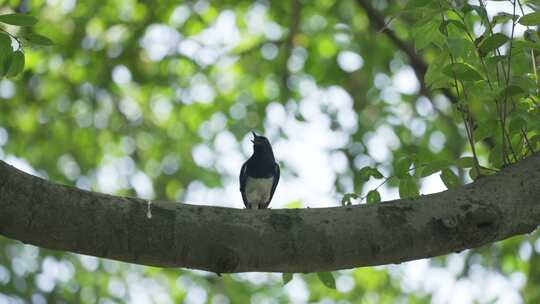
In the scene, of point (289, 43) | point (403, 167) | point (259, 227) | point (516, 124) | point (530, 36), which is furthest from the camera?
point (289, 43)

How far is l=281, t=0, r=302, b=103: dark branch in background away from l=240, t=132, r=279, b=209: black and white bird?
91 cm

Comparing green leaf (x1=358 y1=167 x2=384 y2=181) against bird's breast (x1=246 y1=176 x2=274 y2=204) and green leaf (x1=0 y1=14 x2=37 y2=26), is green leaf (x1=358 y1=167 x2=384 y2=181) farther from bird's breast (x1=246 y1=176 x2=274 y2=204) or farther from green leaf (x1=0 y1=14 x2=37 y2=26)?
bird's breast (x1=246 y1=176 x2=274 y2=204)

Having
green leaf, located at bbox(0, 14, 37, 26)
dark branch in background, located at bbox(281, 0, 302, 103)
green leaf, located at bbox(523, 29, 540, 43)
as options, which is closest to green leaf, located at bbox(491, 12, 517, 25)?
green leaf, located at bbox(523, 29, 540, 43)

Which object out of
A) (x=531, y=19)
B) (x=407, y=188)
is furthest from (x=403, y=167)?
(x=531, y=19)

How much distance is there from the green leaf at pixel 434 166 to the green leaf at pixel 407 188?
160 mm

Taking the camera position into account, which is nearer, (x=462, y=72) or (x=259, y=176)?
(x=462, y=72)

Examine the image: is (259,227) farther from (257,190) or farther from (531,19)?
(257,190)

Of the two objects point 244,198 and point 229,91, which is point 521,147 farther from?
point 229,91

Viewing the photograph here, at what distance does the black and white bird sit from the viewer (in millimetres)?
6285

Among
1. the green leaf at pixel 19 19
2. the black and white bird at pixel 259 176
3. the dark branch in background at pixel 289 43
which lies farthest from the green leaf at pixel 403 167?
the dark branch in background at pixel 289 43

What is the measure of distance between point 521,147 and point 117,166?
21.0 ft

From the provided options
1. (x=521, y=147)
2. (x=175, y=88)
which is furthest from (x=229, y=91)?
(x=521, y=147)

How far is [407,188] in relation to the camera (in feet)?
9.52

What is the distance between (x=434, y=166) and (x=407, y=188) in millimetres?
231
